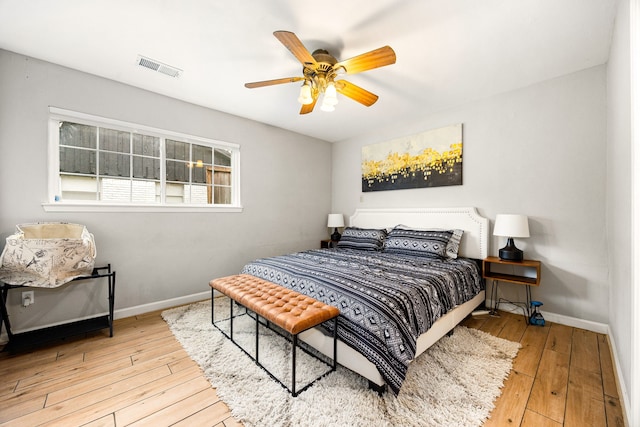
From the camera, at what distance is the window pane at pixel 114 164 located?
2.87m

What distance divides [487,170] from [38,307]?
4949mm

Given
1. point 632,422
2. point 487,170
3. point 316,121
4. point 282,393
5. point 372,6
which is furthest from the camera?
point 316,121

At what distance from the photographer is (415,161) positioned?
382 cm

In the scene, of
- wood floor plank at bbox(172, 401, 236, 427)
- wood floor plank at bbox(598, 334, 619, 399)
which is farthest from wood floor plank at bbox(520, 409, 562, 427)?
wood floor plank at bbox(172, 401, 236, 427)

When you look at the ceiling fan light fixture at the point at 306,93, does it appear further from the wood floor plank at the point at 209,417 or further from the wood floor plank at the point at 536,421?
the wood floor plank at the point at 536,421

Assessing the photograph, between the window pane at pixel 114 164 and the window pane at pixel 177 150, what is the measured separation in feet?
1.48

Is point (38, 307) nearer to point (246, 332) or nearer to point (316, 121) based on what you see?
point (246, 332)

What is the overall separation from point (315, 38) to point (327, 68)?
24cm

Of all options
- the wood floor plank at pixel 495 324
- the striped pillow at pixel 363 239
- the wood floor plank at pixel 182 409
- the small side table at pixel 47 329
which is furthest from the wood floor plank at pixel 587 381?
the small side table at pixel 47 329

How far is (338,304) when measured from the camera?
6.22 ft

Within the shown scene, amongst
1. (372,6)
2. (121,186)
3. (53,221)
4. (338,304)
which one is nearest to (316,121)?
(372,6)

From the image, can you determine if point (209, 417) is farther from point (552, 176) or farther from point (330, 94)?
point (552, 176)

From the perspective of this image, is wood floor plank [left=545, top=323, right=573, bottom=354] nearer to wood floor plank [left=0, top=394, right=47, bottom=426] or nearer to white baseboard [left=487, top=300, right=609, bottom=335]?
white baseboard [left=487, top=300, right=609, bottom=335]

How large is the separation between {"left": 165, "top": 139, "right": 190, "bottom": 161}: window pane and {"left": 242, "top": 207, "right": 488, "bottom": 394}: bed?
175cm
